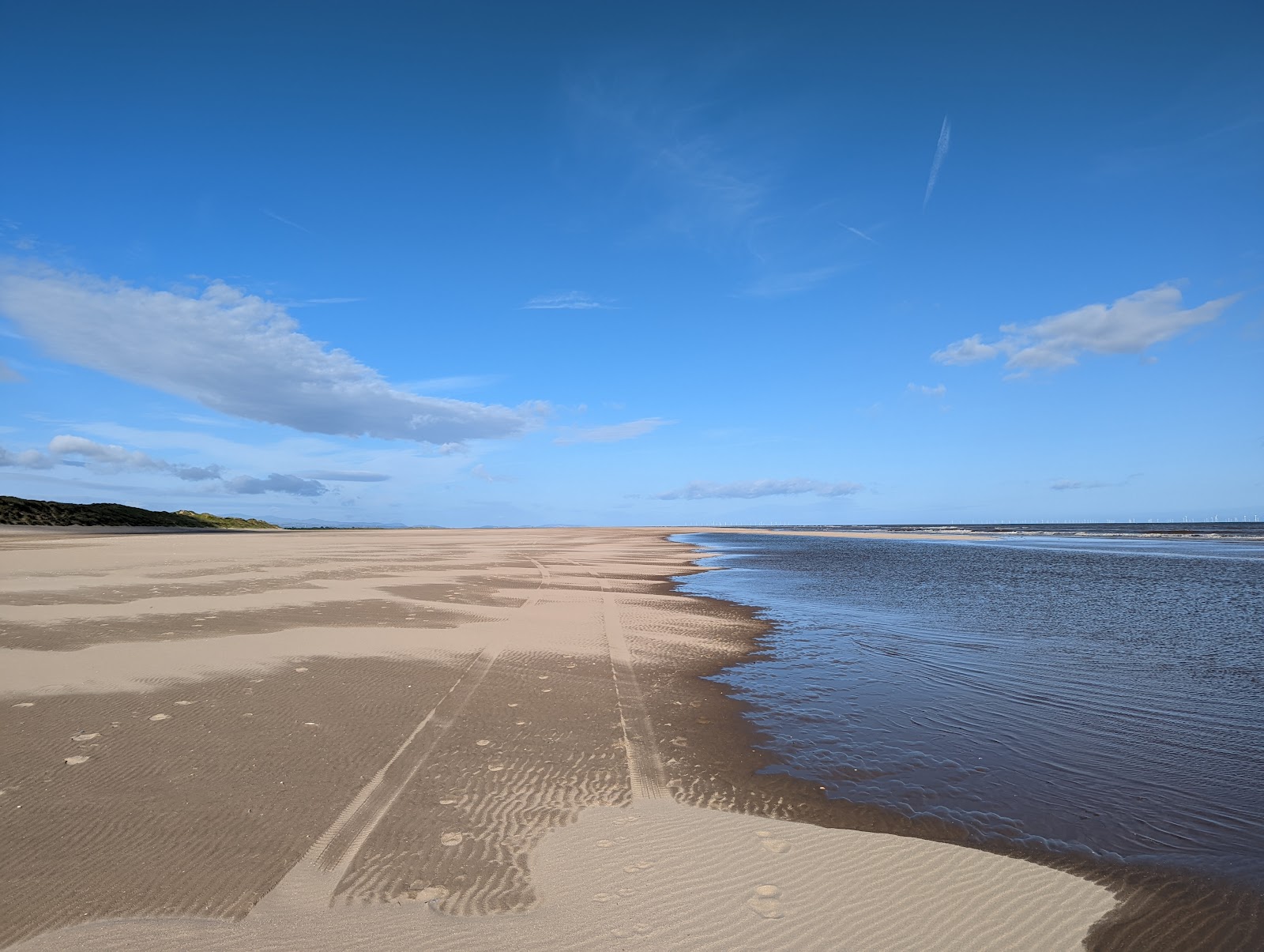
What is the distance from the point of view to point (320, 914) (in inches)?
148

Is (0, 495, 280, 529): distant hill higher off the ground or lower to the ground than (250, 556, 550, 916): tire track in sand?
higher

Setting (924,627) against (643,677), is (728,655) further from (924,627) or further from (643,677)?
(924,627)

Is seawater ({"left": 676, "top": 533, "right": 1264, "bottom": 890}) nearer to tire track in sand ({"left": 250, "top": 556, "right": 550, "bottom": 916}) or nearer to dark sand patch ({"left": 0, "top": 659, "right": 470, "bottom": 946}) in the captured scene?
tire track in sand ({"left": 250, "top": 556, "right": 550, "bottom": 916})

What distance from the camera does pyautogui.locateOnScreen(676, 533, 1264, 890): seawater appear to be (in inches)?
211

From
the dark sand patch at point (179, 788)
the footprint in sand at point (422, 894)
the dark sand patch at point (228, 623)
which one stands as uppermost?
the dark sand patch at point (228, 623)

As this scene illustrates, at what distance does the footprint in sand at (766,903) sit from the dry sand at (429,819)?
0.02m

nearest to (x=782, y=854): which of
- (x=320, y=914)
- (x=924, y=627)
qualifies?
(x=320, y=914)

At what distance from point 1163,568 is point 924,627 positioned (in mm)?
23592

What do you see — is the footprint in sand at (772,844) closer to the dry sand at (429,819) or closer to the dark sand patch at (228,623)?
the dry sand at (429,819)

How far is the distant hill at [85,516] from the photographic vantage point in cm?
5372

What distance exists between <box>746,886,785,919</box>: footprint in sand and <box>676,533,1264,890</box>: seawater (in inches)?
80.1

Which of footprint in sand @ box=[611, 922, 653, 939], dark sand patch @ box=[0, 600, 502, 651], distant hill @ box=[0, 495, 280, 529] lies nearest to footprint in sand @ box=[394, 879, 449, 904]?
footprint in sand @ box=[611, 922, 653, 939]

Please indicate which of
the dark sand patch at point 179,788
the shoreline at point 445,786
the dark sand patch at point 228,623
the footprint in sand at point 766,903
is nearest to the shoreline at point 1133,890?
the shoreline at point 445,786

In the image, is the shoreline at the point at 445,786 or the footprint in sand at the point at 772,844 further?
the footprint in sand at the point at 772,844
